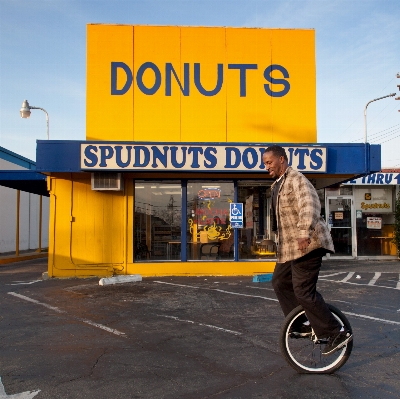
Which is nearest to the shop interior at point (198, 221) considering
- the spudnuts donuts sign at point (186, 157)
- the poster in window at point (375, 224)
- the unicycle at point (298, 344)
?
the spudnuts donuts sign at point (186, 157)

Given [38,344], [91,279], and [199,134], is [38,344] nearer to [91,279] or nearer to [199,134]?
[91,279]

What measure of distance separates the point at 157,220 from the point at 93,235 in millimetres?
1693

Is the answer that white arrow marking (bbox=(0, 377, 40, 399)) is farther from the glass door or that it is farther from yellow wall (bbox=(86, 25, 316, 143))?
the glass door

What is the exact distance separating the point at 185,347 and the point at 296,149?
7.05 metres

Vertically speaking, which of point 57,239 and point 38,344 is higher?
point 57,239

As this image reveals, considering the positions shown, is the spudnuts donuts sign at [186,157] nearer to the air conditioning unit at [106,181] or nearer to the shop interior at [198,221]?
the air conditioning unit at [106,181]

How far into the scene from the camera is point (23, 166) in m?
27.1

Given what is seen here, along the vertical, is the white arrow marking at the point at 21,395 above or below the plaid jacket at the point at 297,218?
below

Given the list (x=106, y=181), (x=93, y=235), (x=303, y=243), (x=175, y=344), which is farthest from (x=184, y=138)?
(x=303, y=243)

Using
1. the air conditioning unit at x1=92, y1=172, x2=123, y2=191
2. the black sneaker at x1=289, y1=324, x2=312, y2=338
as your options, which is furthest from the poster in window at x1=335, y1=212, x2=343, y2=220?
the black sneaker at x1=289, y1=324, x2=312, y2=338

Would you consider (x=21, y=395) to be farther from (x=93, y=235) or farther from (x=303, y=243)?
(x=93, y=235)

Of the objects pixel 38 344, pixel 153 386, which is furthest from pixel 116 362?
pixel 38 344

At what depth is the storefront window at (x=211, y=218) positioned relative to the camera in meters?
12.0

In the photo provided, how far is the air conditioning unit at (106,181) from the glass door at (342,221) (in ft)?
30.2
